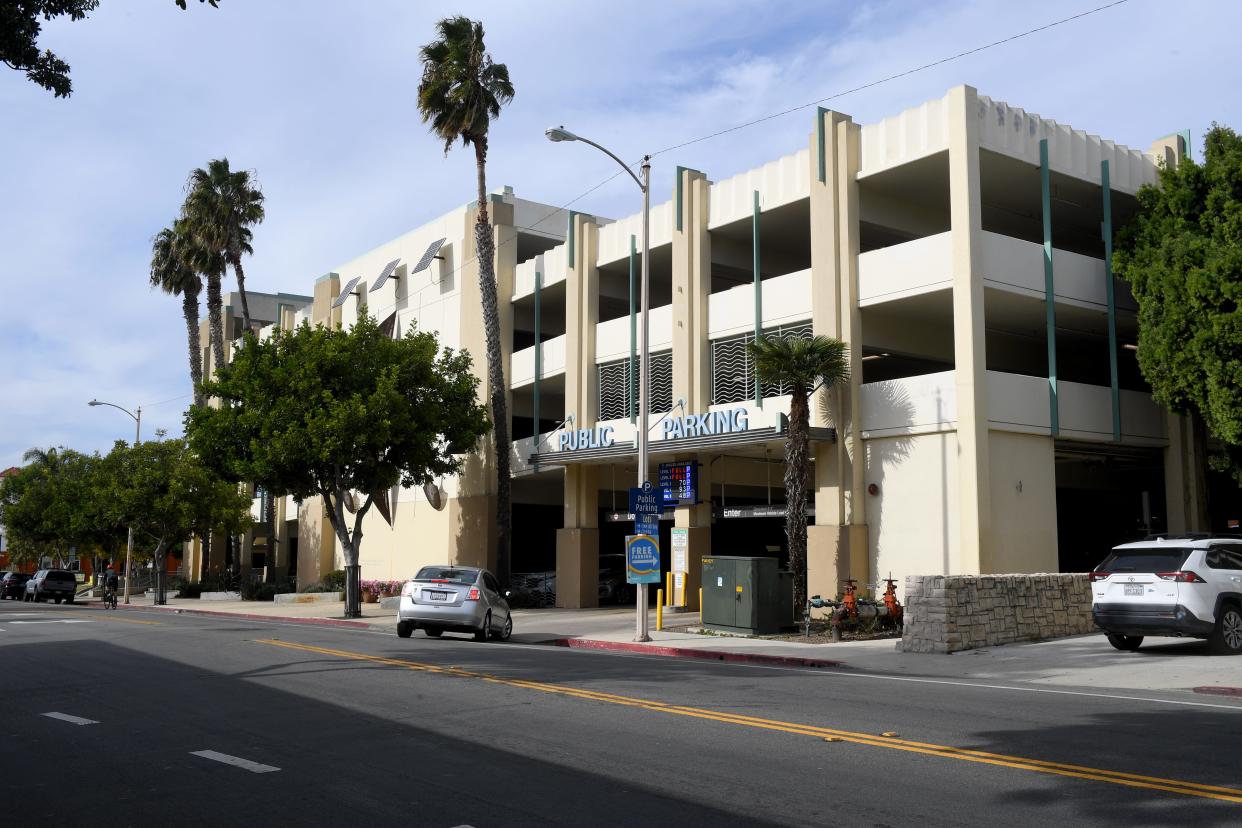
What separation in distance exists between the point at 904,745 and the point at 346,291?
4228 centimetres

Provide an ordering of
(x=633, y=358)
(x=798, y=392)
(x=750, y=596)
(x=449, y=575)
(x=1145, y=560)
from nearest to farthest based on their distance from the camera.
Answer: (x=1145, y=560), (x=449, y=575), (x=750, y=596), (x=798, y=392), (x=633, y=358)

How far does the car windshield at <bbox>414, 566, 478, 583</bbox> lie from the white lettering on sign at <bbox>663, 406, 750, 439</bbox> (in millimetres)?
7716

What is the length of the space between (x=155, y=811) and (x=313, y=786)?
1057mm

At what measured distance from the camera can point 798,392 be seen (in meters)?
24.0

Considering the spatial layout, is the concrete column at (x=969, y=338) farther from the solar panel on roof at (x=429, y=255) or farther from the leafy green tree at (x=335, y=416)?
the solar panel on roof at (x=429, y=255)

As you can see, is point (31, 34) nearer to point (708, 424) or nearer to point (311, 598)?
point (708, 424)

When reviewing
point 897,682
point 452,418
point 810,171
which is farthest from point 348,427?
point 897,682

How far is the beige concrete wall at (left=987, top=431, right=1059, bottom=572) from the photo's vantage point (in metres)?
23.2

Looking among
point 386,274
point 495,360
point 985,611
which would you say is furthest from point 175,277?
point 985,611

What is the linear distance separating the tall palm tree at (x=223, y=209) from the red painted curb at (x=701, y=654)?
27.8 metres

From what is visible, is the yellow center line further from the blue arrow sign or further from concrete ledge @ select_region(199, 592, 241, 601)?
concrete ledge @ select_region(199, 592, 241, 601)

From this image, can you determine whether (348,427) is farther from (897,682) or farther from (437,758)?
(437,758)

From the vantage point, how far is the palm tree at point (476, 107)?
108 ft

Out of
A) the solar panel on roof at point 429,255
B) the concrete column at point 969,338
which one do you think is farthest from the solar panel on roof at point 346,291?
the concrete column at point 969,338
